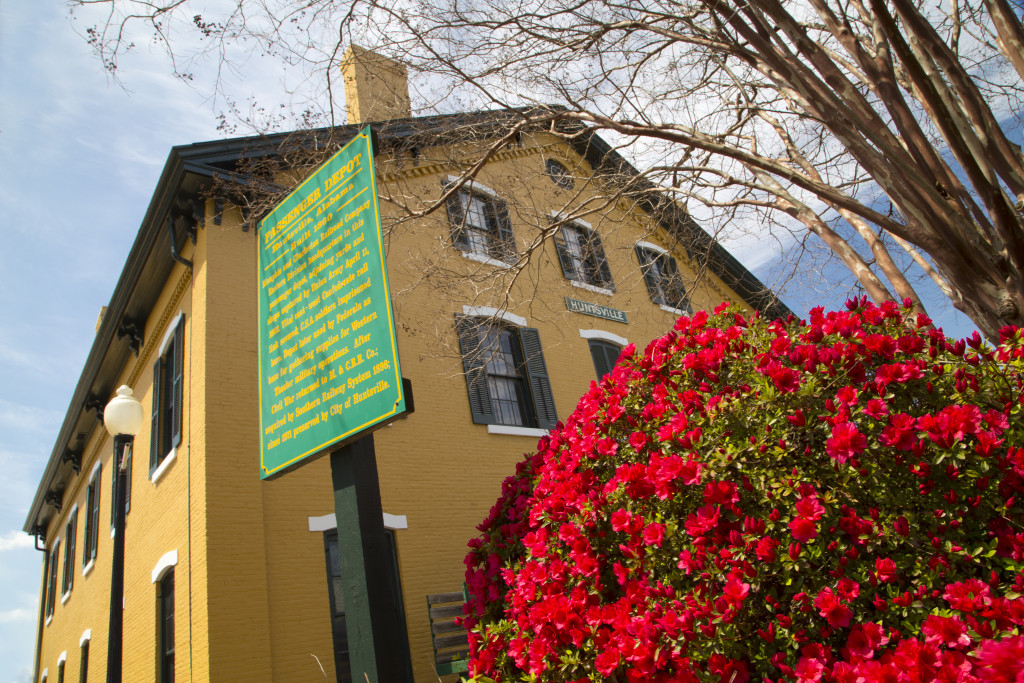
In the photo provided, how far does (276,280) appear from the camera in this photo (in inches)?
194

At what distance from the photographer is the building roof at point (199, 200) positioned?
8766mm

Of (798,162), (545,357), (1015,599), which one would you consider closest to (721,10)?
(798,162)

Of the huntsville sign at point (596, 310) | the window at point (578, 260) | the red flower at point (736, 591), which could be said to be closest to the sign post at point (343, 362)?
the red flower at point (736, 591)

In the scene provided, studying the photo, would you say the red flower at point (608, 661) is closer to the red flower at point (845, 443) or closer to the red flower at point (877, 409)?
the red flower at point (845, 443)

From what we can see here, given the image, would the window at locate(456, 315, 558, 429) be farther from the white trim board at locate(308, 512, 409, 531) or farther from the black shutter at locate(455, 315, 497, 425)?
the white trim board at locate(308, 512, 409, 531)

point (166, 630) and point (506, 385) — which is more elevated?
point (506, 385)

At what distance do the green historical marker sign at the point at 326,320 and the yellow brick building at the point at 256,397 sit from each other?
295cm

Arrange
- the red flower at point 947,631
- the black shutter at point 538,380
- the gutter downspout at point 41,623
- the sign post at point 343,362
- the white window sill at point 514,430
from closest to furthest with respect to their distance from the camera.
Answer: the red flower at point 947,631 → the sign post at point 343,362 → the white window sill at point 514,430 → the black shutter at point 538,380 → the gutter downspout at point 41,623

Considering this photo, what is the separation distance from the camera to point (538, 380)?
40.9 feet

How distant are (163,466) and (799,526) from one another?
381 inches

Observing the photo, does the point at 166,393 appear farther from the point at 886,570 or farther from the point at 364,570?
the point at 886,570

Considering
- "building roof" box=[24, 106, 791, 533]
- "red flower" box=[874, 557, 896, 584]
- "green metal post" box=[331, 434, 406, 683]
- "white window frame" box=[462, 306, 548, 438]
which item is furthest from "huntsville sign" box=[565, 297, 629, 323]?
"red flower" box=[874, 557, 896, 584]

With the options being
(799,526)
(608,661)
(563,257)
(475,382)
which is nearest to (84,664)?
(475,382)

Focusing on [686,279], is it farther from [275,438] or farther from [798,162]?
[275,438]
